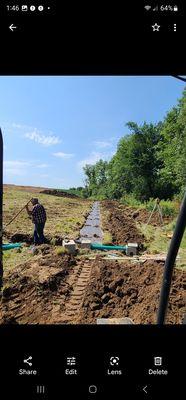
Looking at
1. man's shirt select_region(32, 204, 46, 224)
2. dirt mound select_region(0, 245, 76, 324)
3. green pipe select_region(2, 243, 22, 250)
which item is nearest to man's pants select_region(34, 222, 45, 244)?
man's shirt select_region(32, 204, 46, 224)

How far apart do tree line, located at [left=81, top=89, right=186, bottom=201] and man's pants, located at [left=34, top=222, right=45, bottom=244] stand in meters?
8.88

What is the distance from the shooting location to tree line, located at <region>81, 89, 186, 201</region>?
20094 mm

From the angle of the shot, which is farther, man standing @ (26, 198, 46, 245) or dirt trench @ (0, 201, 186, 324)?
man standing @ (26, 198, 46, 245)

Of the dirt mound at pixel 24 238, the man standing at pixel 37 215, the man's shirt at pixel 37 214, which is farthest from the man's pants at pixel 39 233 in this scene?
the dirt mound at pixel 24 238

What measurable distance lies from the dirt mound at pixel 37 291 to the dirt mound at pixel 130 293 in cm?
47

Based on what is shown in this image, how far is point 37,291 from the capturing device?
5.88m

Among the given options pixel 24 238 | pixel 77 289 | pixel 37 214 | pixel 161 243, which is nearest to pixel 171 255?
pixel 77 289

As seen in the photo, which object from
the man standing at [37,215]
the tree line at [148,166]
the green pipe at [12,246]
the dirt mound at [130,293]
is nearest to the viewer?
the dirt mound at [130,293]

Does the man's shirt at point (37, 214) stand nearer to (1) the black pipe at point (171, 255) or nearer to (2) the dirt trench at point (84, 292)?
(2) the dirt trench at point (84, 292)

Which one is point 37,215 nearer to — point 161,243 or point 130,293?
point 161,243

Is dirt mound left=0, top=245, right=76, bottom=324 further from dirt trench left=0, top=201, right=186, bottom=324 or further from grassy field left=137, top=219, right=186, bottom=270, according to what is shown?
grassy field left=137, top=219, right=186, bottom=270

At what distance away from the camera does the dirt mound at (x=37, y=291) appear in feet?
16.3
